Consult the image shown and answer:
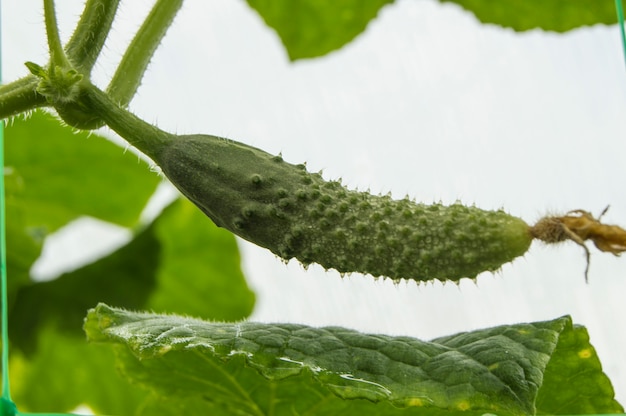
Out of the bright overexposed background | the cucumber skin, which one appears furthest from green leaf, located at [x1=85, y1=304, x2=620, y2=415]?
the bright overexposed background

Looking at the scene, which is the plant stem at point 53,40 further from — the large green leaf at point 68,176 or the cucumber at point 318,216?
the large green leaf at point 68,176

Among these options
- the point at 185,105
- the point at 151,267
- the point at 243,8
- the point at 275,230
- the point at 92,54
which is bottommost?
the point at 275,230

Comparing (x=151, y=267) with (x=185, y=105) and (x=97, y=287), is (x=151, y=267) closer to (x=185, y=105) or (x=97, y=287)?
(x=97, y=287)

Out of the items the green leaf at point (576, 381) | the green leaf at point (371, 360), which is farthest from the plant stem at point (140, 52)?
the green leaf at point (576, 381)

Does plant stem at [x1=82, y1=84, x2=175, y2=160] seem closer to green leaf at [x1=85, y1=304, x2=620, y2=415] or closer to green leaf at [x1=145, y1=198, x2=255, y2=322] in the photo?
green leaf at [x1=85, y1=304, x2=620, y2=415]

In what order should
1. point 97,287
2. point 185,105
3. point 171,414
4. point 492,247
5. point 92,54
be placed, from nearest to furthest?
point 492,247
point 92,54
point 171,414
point 185,105
point 97,287

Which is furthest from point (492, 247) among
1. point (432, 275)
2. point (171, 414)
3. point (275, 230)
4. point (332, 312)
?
point (332, 312)
